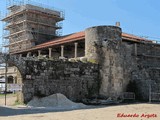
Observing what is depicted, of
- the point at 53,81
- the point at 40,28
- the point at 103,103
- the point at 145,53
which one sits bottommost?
the point at 103,103

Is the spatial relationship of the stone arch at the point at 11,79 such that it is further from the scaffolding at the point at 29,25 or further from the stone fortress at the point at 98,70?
the stone fortress at the point at 98,70

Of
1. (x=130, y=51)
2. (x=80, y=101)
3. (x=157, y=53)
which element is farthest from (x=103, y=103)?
(x=157, y=53)

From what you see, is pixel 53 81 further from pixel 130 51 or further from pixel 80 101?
pixel 130 51

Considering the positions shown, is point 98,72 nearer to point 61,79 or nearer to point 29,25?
point 61,79

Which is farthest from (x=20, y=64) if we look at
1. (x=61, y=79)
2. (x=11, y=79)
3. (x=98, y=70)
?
(x=11, y=79)

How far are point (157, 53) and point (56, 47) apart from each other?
33.9 ft

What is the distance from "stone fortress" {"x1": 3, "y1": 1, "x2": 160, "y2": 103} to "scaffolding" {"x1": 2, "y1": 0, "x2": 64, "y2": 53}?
1664cm

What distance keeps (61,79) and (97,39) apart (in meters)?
4.32

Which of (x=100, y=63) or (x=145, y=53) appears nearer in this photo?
(x=100, y=63)

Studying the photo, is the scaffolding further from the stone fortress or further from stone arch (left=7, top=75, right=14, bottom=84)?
the stone fortress

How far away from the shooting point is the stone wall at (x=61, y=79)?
21344mm

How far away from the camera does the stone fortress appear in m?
21.6

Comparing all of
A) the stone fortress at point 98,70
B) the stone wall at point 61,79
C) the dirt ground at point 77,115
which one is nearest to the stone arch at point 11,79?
the stone fortress at point 98,70

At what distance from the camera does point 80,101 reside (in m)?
23.4
